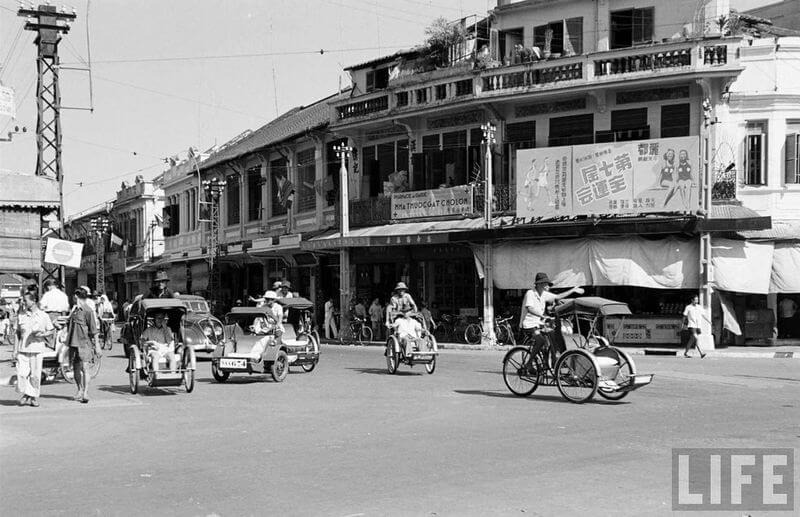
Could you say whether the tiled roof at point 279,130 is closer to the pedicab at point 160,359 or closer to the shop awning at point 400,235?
the shop awning at point 400,235

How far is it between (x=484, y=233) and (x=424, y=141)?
5507mm

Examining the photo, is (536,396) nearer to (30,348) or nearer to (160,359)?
(160,359)

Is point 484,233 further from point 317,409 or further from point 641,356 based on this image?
point 317,409

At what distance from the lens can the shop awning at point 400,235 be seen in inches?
1190

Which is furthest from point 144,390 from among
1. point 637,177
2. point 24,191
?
point 637,177

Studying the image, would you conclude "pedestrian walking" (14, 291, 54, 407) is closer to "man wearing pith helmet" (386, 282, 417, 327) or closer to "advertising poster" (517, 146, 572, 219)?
"man wearing pith helmet" (386, 282, 417, 327)

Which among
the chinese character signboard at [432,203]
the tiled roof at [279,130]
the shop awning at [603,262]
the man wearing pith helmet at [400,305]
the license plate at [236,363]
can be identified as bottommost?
the license plate at [236,363]

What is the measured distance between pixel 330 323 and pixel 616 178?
1374cm

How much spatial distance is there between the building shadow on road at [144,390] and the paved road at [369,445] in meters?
0.08

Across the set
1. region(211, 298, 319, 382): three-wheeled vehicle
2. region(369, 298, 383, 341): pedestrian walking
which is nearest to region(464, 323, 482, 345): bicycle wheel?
region(369, 298, 383, 341): pedestrian walking

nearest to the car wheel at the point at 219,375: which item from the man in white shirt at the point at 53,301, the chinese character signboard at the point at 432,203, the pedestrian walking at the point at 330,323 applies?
the man in white shirt at the point at 53,301

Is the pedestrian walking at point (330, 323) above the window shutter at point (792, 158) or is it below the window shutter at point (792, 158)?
below

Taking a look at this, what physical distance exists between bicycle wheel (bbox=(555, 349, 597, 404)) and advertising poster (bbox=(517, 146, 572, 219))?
15032 mm

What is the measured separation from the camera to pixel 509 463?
8.64 m
